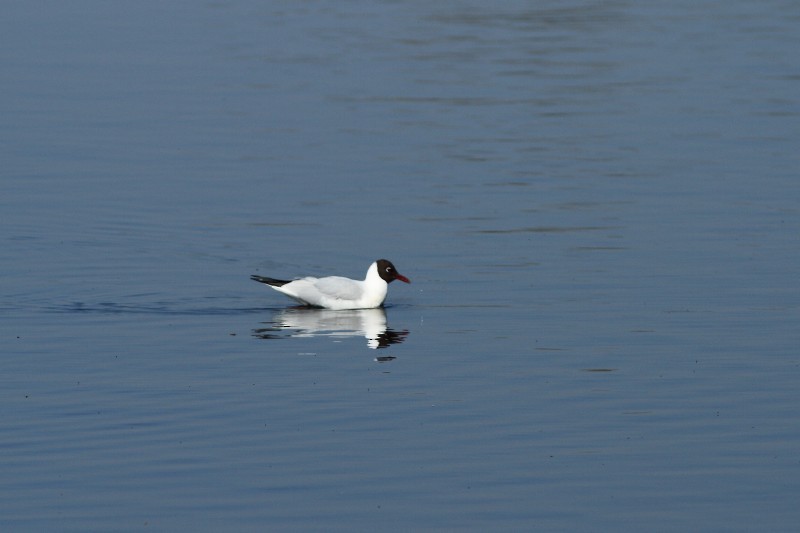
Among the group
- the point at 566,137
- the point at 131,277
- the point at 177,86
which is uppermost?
the point at 177,86

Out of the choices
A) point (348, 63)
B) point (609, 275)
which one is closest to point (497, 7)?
point (348, 63)

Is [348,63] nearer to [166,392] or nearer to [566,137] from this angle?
[566,137]

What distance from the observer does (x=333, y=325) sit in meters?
20.9

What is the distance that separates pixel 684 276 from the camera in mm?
21984

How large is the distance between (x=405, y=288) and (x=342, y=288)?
1.65 meters

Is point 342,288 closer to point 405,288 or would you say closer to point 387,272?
point 387,272

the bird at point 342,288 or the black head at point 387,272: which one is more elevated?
the black head at point 387,272

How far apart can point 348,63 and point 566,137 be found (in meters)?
11.0

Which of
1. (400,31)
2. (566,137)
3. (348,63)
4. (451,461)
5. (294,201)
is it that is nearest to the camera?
(451,461)

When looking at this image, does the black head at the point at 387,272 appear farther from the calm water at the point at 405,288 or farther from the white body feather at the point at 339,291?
the calm water at the point at 405,288

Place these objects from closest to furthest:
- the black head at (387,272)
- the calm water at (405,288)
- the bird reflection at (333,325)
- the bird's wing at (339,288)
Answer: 1. the calm water at (405,288)
2. the bird reflection at (333,325)
3. the bird's wing at (339,288)
4. the black head at (387,272)

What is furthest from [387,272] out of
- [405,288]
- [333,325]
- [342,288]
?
[405,288]

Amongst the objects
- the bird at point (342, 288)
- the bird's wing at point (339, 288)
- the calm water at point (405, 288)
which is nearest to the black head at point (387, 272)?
the bird at point (342, 288)

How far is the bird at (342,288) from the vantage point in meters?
21.2
